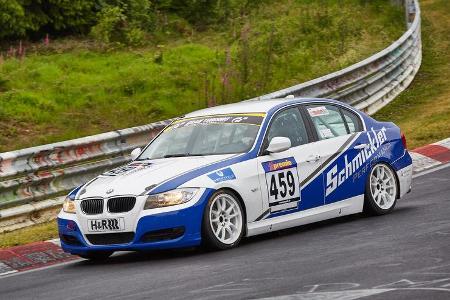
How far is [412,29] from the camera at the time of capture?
1021 inches

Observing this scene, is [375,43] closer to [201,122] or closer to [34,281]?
[201,122]

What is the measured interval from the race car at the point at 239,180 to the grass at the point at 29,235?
4.54 ft

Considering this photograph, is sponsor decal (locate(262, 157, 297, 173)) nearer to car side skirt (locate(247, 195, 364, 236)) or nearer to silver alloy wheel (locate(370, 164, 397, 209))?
car side skirt (locate(247, 195, 364, 236))

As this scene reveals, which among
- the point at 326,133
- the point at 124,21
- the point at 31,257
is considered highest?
the point at 124,21

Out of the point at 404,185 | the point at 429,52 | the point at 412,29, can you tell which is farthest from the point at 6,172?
the point at 429,52

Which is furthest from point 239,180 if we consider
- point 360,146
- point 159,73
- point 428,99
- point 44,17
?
point 44,17

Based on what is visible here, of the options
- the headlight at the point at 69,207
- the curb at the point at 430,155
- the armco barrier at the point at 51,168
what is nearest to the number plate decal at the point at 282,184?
the headlight at the point at 69,207

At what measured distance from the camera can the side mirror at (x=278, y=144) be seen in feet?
37.7

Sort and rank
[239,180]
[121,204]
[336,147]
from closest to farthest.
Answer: [121,204], [239,180], [336,147]

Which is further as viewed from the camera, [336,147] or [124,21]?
[124,21]

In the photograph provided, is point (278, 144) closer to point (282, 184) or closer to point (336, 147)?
point (282, 184)

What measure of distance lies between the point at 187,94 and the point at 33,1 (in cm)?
439

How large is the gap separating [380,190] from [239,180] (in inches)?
90.7

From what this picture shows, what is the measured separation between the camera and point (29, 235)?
13.1 m
